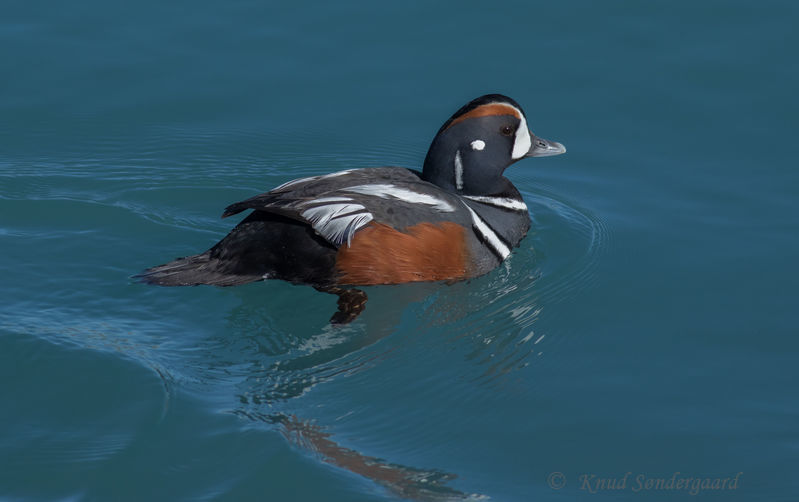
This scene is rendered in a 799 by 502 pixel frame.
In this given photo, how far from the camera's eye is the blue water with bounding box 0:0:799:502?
6.33 metres

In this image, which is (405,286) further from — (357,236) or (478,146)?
(478,146)

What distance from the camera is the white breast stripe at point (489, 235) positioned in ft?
28.1

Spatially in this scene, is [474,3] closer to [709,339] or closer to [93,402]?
[709,339]

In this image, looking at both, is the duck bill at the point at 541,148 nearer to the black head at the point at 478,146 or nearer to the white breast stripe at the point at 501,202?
the black head at the point at 478,146

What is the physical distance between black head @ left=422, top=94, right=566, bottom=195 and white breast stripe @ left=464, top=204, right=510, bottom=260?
390 mm

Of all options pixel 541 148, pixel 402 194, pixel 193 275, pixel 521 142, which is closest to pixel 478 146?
pixel 521 142

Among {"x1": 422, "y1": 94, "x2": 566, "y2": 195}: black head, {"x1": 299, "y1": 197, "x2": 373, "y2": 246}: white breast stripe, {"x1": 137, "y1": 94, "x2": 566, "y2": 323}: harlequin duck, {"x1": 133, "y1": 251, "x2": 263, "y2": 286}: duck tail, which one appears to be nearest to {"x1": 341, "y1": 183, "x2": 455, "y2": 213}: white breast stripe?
{"x1": 137, "y1": 94, "x2": 566, "y2": 323}: harlequin duck

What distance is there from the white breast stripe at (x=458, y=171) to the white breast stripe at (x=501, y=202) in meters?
0.11

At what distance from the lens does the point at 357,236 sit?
26.1 feet

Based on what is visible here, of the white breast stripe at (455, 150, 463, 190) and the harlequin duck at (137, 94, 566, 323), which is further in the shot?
the white breast stripe at (455, 150, 463, 190)

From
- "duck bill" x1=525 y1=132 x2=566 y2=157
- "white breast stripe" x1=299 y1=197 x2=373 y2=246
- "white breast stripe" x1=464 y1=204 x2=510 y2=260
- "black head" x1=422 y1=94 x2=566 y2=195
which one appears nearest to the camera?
"white breast stripe" x1=299 y1=197 x2=373 y2=246

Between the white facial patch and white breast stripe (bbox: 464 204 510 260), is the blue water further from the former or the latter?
the white facial patch

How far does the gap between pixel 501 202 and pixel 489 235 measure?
483mm

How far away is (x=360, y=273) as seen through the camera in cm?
806
